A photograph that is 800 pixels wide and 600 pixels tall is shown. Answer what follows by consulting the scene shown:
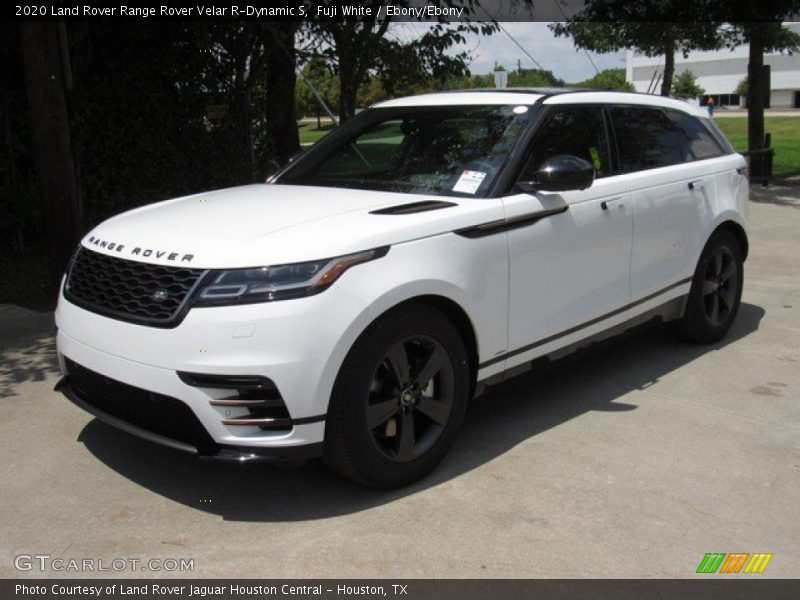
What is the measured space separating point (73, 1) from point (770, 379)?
6353mm

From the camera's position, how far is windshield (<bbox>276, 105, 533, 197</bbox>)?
170 inches

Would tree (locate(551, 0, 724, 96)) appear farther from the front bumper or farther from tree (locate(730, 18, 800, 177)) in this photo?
the front bumper

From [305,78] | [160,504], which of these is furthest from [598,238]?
[305,78]

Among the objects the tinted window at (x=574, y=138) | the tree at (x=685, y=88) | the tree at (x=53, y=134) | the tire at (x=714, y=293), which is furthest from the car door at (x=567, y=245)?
the tree at (x=685, y=88)

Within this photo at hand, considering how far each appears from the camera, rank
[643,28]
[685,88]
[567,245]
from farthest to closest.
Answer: [685,88] < [643,28] < [567,245]

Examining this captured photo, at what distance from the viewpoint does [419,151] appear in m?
4.65

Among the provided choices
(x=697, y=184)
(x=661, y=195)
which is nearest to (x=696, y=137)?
(x=697, y=184)

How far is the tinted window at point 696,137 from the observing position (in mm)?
5777

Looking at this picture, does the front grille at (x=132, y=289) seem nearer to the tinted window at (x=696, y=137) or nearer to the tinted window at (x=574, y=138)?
the tinted window at (x=574, y=138)

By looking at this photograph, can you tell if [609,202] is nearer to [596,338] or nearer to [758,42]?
[596,338]

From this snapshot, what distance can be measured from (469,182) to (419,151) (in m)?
0.53

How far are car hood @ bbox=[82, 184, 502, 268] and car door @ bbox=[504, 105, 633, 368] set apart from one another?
0.33 metres

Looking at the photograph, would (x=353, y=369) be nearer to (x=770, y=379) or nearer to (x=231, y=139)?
(x=770, y=379)

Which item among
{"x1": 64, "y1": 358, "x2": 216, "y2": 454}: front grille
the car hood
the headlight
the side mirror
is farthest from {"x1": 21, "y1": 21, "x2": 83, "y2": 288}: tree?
the side mirror
